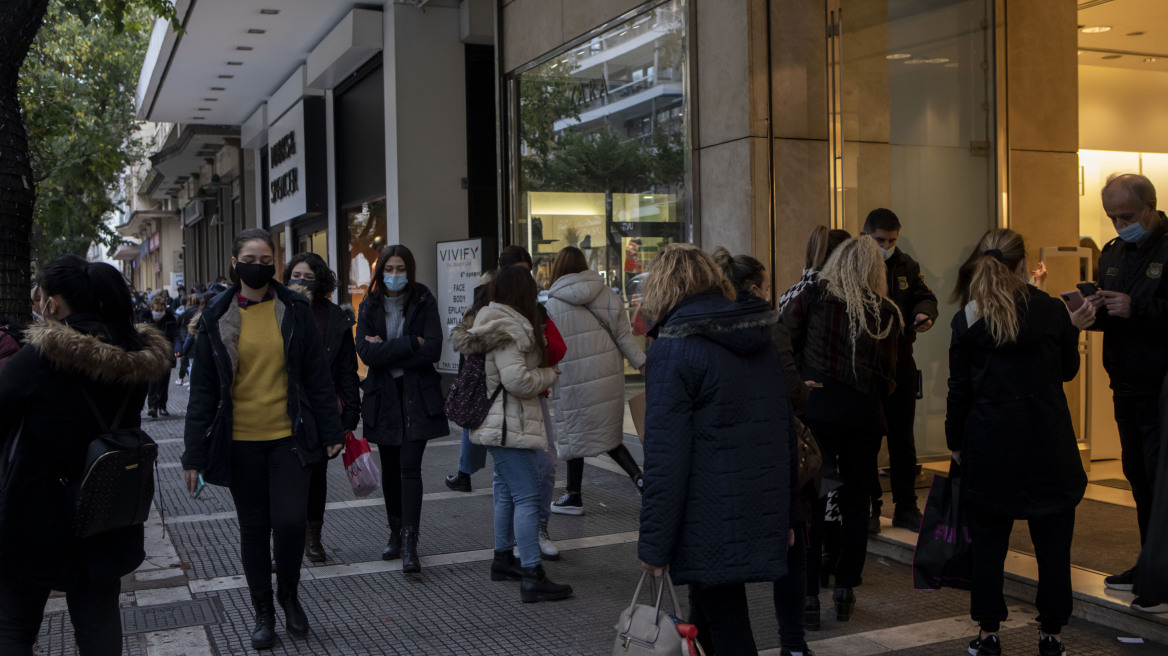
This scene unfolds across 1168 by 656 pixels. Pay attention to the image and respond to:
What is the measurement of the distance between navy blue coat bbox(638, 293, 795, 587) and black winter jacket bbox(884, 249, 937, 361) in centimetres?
332

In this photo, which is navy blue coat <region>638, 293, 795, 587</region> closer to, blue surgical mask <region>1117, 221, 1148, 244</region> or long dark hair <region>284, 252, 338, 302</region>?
blue surgical mask <region>1117, 221, 1148, 244</region>

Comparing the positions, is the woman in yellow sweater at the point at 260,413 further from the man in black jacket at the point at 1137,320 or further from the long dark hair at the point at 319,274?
the man in black jacket at the point at 1137,320

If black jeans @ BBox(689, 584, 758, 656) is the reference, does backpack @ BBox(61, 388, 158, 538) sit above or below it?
above

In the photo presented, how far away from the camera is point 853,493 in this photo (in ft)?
16.1

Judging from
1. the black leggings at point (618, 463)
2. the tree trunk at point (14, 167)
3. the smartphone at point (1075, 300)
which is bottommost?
the black leggings at point (618, 463)

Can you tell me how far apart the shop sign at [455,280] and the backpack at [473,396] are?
6811 mm

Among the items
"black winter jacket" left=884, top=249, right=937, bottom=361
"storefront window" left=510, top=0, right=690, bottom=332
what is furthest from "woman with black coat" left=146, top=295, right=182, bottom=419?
"black winter jacket" left=884, top=249, right=937, bottom=361

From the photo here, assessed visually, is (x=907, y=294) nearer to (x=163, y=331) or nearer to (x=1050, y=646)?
(x=1050, y=646)

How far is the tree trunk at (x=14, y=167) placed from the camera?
6.03m

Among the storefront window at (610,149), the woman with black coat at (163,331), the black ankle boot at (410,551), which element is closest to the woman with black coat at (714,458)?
the black ankle boot at (410,551)

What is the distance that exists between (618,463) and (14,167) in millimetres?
4367

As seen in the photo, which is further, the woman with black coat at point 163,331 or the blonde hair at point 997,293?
the woman with black coat at point 163,331

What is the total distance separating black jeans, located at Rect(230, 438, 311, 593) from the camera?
4707 mm

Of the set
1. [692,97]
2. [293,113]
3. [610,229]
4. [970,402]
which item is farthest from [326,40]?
[970,402]
